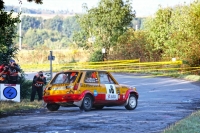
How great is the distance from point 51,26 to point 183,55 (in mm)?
128899

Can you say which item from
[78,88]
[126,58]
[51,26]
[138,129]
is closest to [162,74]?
[126,58]

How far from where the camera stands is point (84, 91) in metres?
20.7

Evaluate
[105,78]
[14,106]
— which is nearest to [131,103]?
[105,78]

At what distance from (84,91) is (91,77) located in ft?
2.91

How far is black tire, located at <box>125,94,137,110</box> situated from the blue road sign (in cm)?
449

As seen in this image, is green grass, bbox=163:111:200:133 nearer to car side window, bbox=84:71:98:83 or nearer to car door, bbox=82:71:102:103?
car door, bbox=82:71:102:103

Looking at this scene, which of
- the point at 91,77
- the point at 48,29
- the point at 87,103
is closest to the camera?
the point at 87,103

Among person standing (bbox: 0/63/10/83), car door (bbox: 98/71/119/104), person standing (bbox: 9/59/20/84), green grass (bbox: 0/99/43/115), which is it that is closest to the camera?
green grass (bbox: 0/99/43/115)

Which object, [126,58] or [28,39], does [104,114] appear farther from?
A: [28,39]

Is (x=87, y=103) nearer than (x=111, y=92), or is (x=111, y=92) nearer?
(x=87, y=103)

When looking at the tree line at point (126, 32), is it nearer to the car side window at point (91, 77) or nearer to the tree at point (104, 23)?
the tree at point (104, 23)

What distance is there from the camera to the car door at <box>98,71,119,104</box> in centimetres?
2156

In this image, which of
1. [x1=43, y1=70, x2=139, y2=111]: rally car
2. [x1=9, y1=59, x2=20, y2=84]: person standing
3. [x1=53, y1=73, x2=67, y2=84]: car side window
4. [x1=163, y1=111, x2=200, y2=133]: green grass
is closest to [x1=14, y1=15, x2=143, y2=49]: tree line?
[x1=9, y1=59, x2=20, y2=84]: person standing

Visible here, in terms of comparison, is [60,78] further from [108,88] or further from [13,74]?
[13,74]
